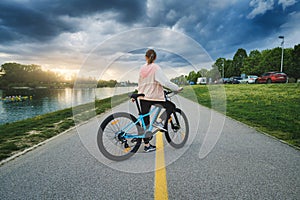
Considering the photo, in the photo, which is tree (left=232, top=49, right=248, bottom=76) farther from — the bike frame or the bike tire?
the bike frame

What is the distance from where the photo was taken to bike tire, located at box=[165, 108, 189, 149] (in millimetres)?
4469

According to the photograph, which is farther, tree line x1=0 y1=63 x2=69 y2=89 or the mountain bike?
tree line x1=0 y1=63 x2=69 y2=89

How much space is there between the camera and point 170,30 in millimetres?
4652

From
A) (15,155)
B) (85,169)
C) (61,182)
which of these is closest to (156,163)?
(85,169)

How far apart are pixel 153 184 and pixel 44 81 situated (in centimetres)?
10400

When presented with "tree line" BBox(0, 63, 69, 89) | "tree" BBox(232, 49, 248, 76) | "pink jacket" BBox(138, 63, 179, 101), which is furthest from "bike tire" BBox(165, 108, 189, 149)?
"tree line" BBox(0, 63, 69, 89)

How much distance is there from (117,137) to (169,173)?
4.04 feet

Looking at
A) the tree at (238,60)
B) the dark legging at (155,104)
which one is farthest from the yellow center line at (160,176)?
the tree at (238,60)

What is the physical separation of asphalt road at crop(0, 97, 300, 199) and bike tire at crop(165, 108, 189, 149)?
0.18m

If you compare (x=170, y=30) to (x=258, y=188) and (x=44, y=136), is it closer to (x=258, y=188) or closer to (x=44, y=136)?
(x=258, y=188)

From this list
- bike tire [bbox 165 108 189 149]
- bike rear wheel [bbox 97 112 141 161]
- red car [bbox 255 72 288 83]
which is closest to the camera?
bike rear wheel [bbox 97 112 141 161]

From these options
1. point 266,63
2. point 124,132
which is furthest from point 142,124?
point 266,63

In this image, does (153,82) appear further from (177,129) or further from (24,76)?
(24,76)

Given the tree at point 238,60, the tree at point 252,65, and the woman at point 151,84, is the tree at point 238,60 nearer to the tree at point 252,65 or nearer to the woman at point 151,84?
the tree at point 252,65
